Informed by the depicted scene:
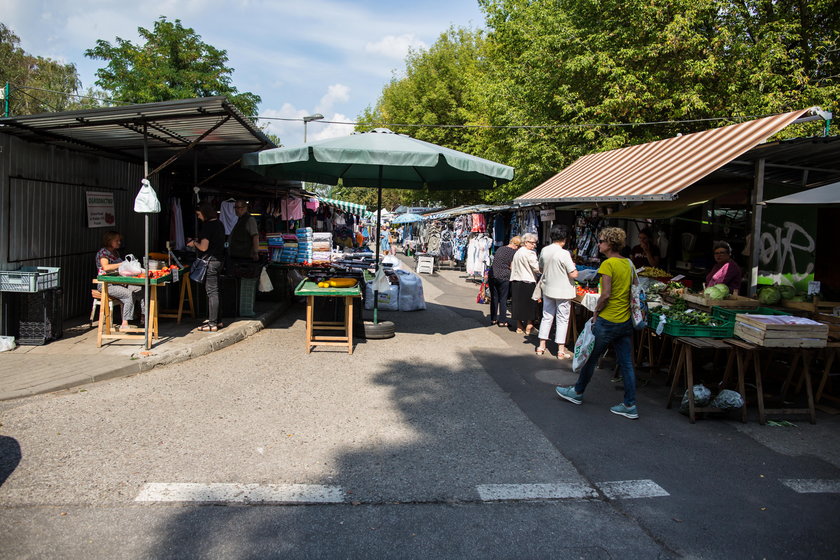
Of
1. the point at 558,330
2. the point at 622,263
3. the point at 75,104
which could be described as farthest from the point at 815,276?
the point at 75,104

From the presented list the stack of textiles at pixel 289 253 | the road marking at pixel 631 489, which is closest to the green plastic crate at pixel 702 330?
the road marking at pixel 631 489

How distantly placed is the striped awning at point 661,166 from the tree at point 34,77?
31.8 meters

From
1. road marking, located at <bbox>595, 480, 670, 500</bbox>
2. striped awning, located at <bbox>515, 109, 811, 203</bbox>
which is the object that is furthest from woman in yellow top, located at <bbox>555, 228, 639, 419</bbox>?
striped awning, located at <bbox>515, 109, 811, 203</bbox>

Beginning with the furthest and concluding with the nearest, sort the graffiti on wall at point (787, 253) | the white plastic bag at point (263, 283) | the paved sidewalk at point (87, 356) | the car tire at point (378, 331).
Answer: the white plastic bag at point (263, 283), the car tire at point (378, 331), the graffiti on wall at point (787, 253), the paved sidewalk at point (87, 356)

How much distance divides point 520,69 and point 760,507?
1736 centimetres

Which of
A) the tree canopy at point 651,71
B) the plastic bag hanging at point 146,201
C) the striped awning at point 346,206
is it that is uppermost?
the tree canopy at point 651,71

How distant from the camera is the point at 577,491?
4105mm

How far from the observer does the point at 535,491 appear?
408cm

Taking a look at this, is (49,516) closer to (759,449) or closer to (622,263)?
(622,263)

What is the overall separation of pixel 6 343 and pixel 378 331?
5.08m

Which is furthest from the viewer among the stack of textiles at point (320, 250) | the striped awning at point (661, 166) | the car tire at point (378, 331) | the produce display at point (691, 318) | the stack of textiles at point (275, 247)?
the stack of textiles at point (320, 250)

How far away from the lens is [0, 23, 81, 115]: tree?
104ft

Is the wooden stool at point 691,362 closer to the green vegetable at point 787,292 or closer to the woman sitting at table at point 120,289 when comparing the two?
Result: the green vegetable at point 787,292

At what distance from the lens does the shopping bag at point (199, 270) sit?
8398 millimetres
